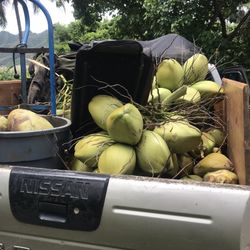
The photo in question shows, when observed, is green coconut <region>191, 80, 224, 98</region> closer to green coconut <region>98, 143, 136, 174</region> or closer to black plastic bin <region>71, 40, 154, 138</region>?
black plastic bin <region>71, 40, 154, 138</region>

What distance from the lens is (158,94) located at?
244cm

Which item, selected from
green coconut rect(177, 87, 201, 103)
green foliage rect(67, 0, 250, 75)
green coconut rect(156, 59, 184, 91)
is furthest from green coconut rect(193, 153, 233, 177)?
green foliage rect(67, 0, 250, 75)

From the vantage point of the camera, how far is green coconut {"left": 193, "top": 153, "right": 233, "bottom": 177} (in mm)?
2197

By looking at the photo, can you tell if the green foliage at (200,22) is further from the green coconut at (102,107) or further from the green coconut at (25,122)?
the green coconut at (25,122)

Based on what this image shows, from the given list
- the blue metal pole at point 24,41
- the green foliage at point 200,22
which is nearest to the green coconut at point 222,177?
the blue metal pole at point 24,41

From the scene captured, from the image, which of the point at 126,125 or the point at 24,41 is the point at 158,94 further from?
the point at 24,41

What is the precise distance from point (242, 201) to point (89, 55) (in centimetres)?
109

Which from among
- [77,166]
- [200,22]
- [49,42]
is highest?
[49,42]

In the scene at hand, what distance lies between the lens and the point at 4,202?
5.88 feet

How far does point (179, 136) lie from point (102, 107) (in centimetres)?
39

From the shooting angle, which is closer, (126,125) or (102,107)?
(126,125)

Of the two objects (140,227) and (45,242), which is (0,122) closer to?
(45,242)

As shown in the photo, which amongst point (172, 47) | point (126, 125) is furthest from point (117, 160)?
point (172, 47)

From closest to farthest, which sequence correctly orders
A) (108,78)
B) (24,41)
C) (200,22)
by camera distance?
(108,78)
(24,41)
(200,22)
